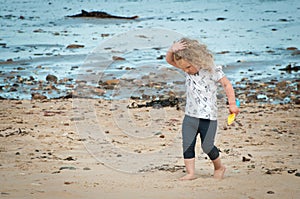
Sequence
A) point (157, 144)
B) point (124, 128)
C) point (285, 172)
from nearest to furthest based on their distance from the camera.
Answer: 1. point (285, 172)
2. point (157, 144)
3. point (124, 128)

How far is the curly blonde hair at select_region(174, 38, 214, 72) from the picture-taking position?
4535mm

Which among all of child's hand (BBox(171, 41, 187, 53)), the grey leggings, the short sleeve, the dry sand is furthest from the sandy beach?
child's hand (BBox(171, 41, 187, 53))

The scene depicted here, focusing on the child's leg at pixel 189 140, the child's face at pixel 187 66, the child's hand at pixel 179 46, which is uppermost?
the child's hand at pixel 179 46

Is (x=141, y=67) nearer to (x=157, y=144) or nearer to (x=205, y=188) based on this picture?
(x=157, y=144)

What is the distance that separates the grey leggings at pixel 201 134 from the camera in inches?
183

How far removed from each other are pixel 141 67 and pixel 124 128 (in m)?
4.99

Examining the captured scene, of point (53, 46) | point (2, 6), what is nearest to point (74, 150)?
point (53, 46)

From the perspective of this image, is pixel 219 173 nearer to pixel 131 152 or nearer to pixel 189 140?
pixel 189 140

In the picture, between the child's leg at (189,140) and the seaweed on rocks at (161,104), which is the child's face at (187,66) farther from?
the seaweed on rocks at (161,104)

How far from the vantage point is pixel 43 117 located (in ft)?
24.8

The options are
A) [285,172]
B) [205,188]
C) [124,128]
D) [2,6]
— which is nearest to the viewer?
[205,188]

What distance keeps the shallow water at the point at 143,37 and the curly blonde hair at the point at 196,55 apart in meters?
5.58

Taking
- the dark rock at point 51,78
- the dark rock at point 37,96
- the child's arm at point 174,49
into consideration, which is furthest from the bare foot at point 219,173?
the dark rock at point 51,78

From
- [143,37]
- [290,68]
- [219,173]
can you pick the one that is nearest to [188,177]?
[219,173]
